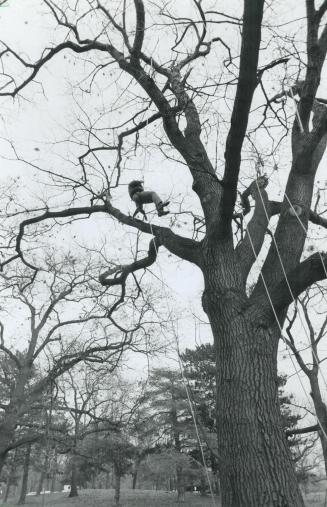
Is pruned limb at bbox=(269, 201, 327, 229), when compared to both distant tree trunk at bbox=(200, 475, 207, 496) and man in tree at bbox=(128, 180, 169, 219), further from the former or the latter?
distant tree trunk at bbox=(200, 475, 207, 496)

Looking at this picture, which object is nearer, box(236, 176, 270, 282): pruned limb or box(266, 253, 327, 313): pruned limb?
box(266, 253, 327, 313): pruned limb

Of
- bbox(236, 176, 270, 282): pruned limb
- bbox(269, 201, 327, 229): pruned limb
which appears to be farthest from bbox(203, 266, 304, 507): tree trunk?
bbox(269, 201, 327, 229): pruned limb

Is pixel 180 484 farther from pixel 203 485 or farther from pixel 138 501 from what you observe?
pixel 138 501

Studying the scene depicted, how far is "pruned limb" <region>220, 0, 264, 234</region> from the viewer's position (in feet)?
7.36

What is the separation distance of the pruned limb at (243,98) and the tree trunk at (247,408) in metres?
0.67

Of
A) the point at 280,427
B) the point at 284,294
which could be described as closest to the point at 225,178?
the point at 284,294

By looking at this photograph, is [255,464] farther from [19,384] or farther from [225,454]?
[19,384]

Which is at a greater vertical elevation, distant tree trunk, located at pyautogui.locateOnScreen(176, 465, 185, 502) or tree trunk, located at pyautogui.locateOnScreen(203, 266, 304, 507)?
distant tree trunk, located at pyautogui.locateOnScreen(176, 465, 185, 502)

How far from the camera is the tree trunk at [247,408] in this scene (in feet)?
7.71

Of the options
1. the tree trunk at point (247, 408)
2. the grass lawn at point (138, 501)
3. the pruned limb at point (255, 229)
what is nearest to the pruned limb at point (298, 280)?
the tree trunk at point (247, 408)

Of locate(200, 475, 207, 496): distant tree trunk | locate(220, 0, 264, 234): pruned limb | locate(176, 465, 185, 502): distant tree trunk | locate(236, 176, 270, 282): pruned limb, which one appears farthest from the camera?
locate(200, 475, 207, 496): distant tree trunk

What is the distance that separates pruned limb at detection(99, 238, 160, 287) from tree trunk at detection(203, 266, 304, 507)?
3.22 feet

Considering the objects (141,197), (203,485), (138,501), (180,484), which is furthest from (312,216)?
(138,501)

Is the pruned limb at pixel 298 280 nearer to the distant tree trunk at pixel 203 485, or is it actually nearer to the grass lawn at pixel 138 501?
the distant tree trunk at pixel 203 485
